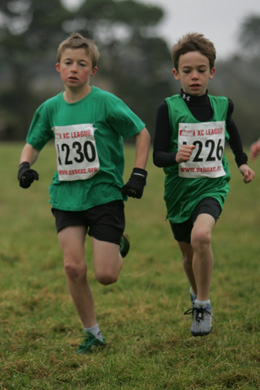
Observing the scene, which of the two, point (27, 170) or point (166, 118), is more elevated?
point (166, 118)

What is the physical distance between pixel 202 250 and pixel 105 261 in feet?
2.34

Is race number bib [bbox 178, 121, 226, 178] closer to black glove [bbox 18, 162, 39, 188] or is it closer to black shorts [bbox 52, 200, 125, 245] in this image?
black shorts [bbox 52, 200, 125, 245]

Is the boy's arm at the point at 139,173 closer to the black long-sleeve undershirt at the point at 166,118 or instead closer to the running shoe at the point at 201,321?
the black long-sleeve undershirt at the point at 166,118

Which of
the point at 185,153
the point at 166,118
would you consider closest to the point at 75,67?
the point at 166,118

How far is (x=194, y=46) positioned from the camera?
14.3 feet

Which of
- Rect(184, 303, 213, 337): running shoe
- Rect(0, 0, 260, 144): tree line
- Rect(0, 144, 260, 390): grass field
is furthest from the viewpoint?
Rect(0, 0, 260, 144): tree line

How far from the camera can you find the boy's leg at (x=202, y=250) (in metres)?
4.14

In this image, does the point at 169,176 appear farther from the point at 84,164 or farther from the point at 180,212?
the point at 84,164

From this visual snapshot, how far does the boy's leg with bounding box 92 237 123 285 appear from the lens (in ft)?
14.3

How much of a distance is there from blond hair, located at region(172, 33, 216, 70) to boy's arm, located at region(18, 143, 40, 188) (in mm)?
1296

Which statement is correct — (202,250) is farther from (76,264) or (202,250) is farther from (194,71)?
(194,71)

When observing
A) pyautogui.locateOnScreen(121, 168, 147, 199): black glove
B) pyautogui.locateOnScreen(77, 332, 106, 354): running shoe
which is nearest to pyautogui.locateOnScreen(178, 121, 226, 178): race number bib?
pyautogui.locateOnScreen(121, 168, 147, 199): black glove

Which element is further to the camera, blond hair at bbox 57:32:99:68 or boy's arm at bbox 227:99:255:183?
boy's arm at bbox 227:99:255:183

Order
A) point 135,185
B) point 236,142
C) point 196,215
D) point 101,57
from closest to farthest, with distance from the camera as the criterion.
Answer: point 135,185
point 196,215
point 236,142
point 101,57
